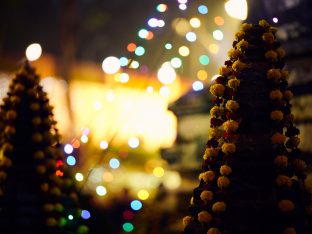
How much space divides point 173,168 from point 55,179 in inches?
193

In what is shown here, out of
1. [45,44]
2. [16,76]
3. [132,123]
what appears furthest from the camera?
[45,44]

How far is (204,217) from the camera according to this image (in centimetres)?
494

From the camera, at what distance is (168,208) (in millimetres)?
Answer: 12070

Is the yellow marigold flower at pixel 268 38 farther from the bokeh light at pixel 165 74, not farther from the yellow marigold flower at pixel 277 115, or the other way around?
the bokeh light at pixel 165 74

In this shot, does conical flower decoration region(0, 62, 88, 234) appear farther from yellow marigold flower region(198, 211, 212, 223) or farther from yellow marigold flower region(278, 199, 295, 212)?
yellow marigold flower region(278, 199, 295, 212)

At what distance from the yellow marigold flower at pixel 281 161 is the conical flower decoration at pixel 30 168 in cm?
342

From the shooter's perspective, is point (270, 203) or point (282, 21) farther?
point (282, 21)

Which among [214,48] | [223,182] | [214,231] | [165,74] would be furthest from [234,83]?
[214,48]

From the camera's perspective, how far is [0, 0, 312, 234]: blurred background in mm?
9977

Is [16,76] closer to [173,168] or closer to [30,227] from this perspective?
[30,227]

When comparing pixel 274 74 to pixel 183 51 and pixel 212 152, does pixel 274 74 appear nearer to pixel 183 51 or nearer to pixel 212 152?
pixel 212 152


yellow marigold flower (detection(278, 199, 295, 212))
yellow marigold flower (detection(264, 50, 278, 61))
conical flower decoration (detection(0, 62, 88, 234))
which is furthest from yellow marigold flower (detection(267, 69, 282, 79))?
conical flower decoration (detection(0, 62, 88, 234))

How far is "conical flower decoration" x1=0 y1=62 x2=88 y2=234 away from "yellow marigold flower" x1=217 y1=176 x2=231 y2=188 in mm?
2915

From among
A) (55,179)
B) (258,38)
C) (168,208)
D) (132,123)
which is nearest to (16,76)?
(55,179)
